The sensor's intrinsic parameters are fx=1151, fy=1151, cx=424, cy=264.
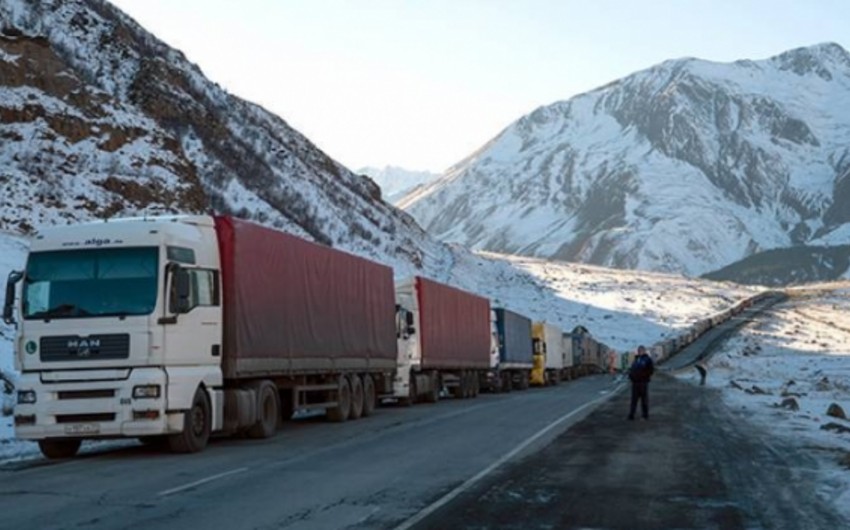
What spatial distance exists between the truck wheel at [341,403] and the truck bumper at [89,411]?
935cm

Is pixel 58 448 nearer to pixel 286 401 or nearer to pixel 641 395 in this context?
pixel 286 401

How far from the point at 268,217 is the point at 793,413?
46893 millimetres

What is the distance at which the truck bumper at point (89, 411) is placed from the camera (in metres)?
16.6

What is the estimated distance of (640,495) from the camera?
1265cm

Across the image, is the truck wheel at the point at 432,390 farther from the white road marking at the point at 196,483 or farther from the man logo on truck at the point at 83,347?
the white road marking at the point at 196,483

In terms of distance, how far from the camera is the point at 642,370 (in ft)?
84.3

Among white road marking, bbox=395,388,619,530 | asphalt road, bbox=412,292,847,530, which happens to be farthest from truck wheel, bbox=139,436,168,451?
asphalt road, bbox=412,292,847,530

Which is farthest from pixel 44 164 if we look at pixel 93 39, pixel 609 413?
pixel 609 413

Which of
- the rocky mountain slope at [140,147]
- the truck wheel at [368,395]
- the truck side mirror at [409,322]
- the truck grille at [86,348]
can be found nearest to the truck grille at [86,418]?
the truck grille at [86,348]

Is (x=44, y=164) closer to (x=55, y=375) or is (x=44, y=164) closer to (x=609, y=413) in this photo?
(x=609, y=413)

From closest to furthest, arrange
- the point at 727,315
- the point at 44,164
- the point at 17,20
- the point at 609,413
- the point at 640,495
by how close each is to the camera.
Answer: the point at 640,495 < the point at 609,413 < the point at 44,164 < the point at 17,20 < the point at 727,315

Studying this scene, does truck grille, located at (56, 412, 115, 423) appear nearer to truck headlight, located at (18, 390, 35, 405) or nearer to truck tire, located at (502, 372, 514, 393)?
truck headlight, located at (18, 390, 35, 405)

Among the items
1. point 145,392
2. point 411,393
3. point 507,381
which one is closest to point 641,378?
point 411,393

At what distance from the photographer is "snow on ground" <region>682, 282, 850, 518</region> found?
1922 cm
